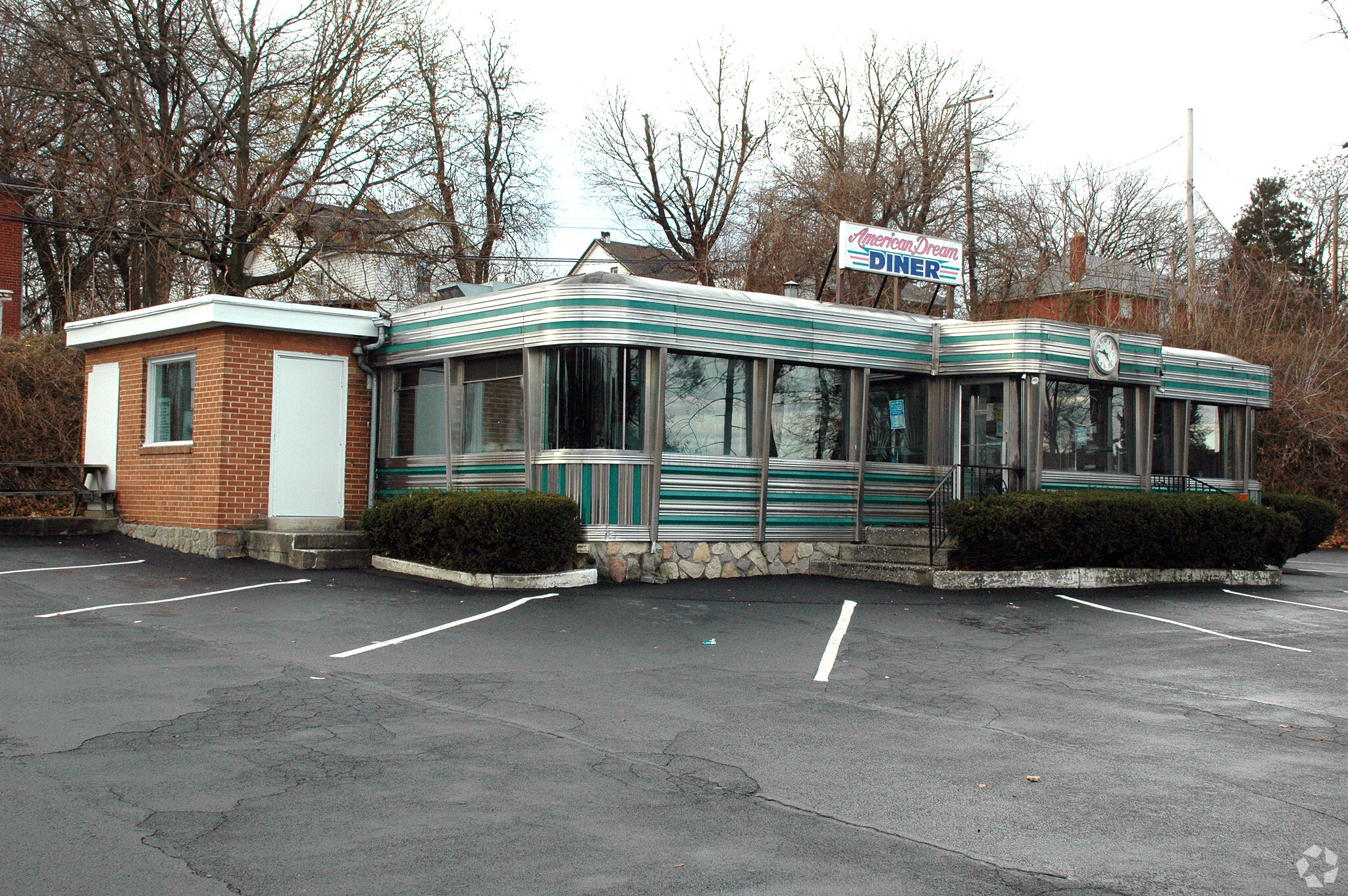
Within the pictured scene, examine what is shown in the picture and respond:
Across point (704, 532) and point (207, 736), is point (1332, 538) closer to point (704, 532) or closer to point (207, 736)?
point (704, 532)

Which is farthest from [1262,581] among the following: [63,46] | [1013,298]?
[63,46]

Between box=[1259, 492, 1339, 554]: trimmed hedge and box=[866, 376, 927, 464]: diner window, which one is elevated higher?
box=[866, 376, 927, 464]: diner window

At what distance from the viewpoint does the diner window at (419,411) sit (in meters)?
16.3

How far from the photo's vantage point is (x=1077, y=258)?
1436 inches

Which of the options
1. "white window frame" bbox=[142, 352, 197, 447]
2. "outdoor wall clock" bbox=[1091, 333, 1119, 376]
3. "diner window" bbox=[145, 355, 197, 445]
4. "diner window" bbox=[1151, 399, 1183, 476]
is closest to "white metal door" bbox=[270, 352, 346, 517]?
"diner window" bbox=[145, 355, 197, 445]

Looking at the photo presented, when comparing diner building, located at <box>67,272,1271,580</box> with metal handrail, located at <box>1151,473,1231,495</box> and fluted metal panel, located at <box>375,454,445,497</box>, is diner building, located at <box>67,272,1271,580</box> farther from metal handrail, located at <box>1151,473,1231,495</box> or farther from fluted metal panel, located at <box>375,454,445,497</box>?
metal handrail, located at <box>1151,473,1231,495</box>

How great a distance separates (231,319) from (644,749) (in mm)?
10903

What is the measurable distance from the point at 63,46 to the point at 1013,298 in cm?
2535

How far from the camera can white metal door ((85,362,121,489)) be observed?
57.9 ft

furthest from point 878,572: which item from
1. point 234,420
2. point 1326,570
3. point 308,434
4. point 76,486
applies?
point 76,486

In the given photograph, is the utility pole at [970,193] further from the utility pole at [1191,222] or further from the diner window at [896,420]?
the diner window at [896,420]

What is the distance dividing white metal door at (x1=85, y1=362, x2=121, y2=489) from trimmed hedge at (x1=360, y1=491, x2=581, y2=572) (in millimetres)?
6228

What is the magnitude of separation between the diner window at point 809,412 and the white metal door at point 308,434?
611 cm

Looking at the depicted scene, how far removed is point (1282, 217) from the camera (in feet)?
163
